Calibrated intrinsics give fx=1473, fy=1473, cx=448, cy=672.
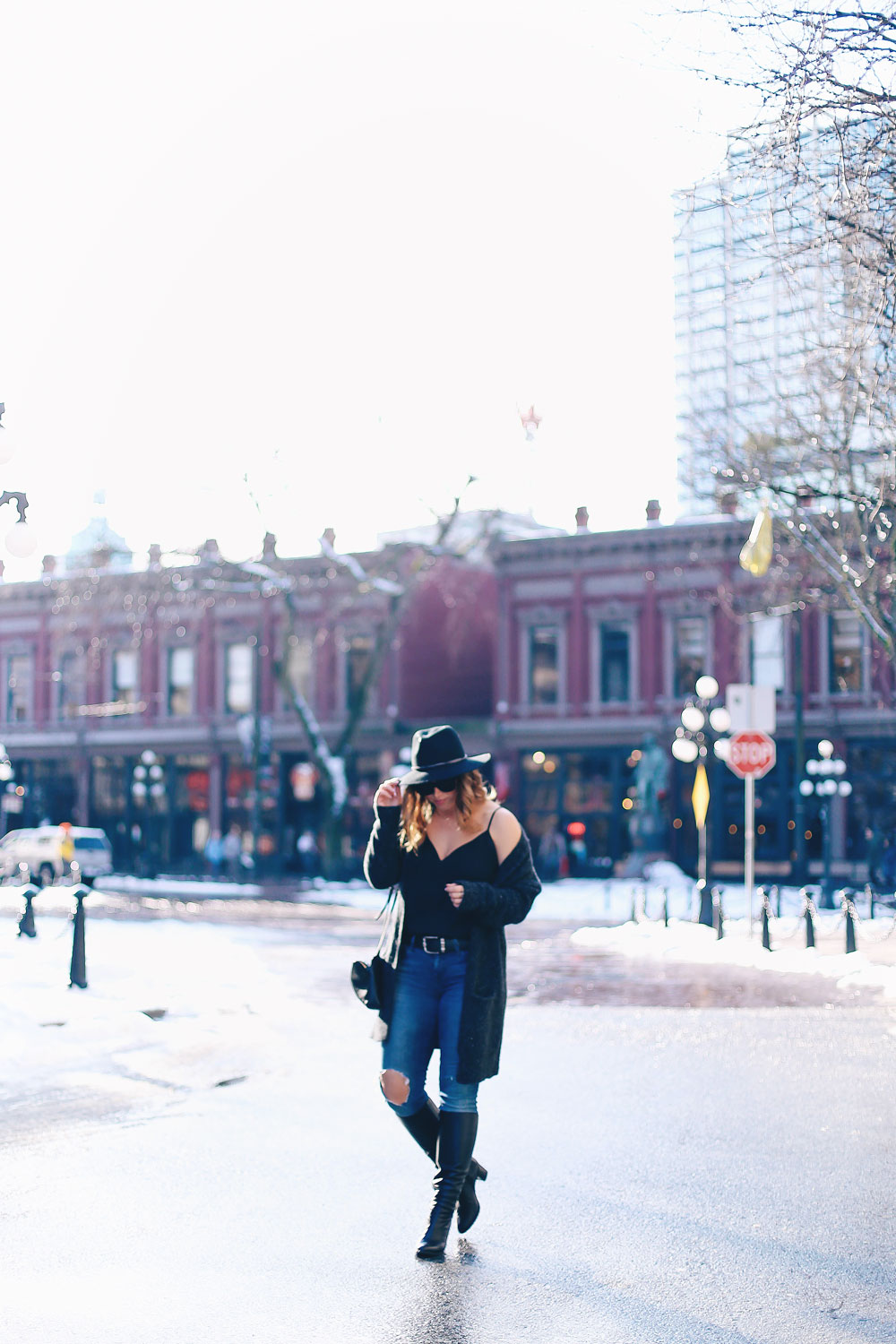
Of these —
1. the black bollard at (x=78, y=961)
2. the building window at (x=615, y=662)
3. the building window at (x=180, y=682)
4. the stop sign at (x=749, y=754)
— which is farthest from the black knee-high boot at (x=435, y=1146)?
the building window at (x=180, y=682)

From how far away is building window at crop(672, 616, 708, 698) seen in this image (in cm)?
4194

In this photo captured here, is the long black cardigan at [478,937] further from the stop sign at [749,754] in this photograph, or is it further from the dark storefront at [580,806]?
the dark storefront at [580,806]

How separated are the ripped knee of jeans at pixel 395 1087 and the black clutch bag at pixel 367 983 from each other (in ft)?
0.88

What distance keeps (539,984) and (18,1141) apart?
9.30 m

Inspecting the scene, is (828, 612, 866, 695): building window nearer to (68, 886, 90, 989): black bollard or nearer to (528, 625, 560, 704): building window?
(528, 625, 560, 704): building window

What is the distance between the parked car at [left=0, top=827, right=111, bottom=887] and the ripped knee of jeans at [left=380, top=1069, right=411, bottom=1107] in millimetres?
35052

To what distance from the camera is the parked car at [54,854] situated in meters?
40.0

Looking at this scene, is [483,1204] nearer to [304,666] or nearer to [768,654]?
[768,654]

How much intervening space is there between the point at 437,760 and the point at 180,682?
1801 inches

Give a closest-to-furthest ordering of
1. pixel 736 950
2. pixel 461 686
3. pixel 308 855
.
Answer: pixel 736 950, pixel 308 855, pixel 461 686

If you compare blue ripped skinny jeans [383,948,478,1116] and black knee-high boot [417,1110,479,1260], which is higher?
blue ripped skinny jeans [383,948,478,1116]

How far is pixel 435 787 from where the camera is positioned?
6016mm

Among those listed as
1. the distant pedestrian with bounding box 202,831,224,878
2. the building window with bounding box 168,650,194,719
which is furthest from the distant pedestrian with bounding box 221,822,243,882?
the building window with bounding box 168,650,194,719

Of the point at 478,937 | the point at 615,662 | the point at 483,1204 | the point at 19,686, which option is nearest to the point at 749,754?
the point at 483,1204
